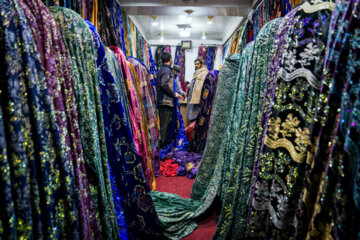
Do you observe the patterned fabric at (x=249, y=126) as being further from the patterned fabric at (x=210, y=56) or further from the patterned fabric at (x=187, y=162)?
the patterned fabric at (x=210, y=56)

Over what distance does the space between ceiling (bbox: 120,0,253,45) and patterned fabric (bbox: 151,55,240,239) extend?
58.5 inches

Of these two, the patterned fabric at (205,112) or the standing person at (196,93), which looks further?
the standing person at (196,93)

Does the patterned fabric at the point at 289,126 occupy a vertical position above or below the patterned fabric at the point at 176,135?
above

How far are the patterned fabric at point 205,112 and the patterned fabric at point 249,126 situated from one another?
5.74 ft

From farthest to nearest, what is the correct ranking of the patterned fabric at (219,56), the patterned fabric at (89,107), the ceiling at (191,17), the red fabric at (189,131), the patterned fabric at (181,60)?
the patterned fabric at (181,60)
the patterned fabric at (219,56)
the red fabric at (189,131)
the ceiling at (191,17)
the patterned fabric at (89,107)

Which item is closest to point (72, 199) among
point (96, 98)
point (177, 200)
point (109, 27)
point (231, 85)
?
point (96, 98)

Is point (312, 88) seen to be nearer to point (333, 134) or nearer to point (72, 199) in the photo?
point (333, 134)

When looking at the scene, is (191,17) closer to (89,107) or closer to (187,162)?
(187,162)

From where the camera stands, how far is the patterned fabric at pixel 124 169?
4.09 ft

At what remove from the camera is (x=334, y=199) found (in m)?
0.57

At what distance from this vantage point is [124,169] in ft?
4.36

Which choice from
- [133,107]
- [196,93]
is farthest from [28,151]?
[196,93]

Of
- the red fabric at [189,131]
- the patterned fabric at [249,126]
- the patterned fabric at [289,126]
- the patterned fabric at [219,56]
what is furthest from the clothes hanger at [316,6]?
the patterned fabric at [219,56]

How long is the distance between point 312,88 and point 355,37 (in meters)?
0.20
